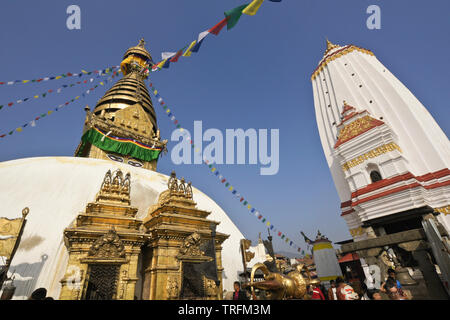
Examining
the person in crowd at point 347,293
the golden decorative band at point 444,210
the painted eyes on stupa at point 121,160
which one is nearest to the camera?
the person in crowd at point 347,293

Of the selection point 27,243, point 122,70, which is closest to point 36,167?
point 27,243

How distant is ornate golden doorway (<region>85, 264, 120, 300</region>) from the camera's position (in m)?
5.72

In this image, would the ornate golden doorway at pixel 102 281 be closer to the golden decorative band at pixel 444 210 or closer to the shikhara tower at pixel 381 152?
the shikhara tower at pixel 381 152

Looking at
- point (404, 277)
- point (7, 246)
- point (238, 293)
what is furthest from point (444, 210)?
point (7, 246)

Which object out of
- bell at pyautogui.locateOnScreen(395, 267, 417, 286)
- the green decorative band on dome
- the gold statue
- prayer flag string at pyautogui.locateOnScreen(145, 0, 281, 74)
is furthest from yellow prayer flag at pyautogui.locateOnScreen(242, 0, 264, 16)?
the green decorative band on dome

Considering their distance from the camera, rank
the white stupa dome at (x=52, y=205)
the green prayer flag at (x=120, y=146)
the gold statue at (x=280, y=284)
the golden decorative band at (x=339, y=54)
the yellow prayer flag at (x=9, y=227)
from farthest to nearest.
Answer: the golden decorative band at (x=339, y=54) < the green prayer flag at (x=120, y=146) < the white stupa dome at (x=52, y=205) < the yellow prayer flag at (x=9, y=227) < the gold statue at (x=280, y=284)

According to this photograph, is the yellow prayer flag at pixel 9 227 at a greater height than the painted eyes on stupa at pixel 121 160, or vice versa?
the painted eyes on stupa at pixel 121 160

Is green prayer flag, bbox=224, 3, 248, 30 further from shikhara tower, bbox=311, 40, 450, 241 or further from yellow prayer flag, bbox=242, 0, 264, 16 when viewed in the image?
shikhara tower, bbox=311, 40, 450, 241

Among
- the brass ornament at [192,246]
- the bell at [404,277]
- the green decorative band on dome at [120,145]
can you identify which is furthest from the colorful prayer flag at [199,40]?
the green decorative band on dome at [120,145]

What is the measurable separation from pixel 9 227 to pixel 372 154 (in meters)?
16.4

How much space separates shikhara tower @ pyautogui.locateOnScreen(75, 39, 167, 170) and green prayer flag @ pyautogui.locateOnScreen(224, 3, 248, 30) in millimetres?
8787

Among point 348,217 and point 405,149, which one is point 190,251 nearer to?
point 348,217

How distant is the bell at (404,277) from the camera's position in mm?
6869
